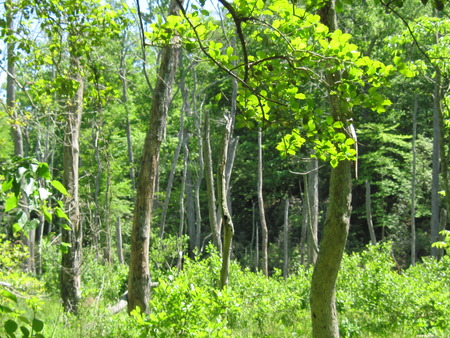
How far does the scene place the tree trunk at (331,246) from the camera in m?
3.57

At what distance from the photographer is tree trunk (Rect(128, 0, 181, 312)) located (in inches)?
235

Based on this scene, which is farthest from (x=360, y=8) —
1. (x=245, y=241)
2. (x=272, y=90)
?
(x=272, y=90)

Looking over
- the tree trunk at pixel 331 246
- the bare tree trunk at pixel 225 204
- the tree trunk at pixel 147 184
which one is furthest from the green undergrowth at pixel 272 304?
the tree trunk at pixel 331 246

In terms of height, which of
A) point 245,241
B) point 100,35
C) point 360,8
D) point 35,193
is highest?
point 360,8

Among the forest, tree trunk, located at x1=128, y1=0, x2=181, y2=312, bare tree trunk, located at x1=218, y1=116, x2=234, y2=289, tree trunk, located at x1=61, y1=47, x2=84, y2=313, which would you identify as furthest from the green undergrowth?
bare tree trunk, located at x1=218, y1=116, x2=234, y2=289

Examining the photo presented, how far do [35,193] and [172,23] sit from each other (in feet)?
3.54

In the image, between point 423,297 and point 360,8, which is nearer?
point 423,297

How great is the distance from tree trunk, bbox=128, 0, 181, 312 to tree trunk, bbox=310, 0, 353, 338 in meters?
2.80

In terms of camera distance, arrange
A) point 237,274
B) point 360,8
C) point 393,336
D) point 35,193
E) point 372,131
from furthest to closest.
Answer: point 372,131 < point 360,8 < point 237,274 < point 393,336 < point 35,193

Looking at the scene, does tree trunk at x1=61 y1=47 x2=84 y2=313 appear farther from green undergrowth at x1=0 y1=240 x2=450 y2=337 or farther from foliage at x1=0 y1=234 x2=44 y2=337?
foliage at x1=0 y1=234 x2=44 y2=337

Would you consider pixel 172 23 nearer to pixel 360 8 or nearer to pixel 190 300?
pixel 190 300

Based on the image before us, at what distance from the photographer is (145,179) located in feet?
20.0

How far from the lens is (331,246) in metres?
3.61

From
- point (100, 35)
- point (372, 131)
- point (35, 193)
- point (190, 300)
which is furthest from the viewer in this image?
point (372, 131)
